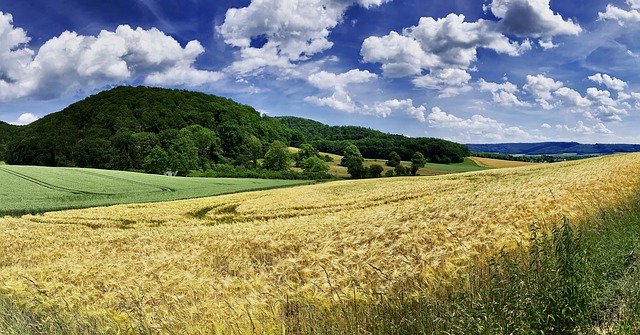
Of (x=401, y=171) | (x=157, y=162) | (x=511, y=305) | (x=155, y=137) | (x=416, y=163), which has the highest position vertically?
(x=155, y=137)

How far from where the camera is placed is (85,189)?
203 ft

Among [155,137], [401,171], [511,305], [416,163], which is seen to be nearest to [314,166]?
[401,171]

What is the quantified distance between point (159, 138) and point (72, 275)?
130 m

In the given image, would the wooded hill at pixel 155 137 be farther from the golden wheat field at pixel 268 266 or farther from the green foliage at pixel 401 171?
the golden wheat field at pixel 268 266

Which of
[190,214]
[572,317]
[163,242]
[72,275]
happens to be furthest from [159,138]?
[572,317]

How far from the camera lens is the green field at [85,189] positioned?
50678mm

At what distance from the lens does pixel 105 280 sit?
9930 millimetres

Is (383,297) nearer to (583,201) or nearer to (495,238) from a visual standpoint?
(495,238)

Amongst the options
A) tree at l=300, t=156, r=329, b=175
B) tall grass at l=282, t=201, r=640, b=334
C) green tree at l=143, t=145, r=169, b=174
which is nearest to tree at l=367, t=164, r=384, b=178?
tree at l=300, t=156, r=329, b=175

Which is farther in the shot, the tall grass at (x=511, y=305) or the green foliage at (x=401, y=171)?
the green foliage at (x=401, y=171)

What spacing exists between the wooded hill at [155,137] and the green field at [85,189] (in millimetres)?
40258

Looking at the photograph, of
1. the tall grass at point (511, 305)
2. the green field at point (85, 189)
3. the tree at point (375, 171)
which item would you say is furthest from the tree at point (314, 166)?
the tall grass at point (511, 305)

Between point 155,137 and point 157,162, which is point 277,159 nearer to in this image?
point 157,162

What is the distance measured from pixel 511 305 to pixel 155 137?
13696 cm
